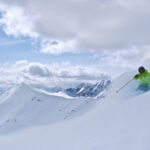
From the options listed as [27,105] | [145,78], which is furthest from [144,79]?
[27,105]

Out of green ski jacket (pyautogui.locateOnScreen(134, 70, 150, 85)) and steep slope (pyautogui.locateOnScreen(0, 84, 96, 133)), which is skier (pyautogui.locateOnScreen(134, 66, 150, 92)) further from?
steep slope (pyautogui.locateOnScreen(0, 84, 96, 133))

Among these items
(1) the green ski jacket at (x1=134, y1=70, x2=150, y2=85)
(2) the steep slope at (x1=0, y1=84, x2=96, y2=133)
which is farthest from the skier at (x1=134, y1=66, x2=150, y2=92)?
(2) the steep slope at (x1=0, y1=84, x2=96, y2=133)

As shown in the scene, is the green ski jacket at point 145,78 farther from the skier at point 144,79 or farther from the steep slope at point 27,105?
the steep slope at point 27,105

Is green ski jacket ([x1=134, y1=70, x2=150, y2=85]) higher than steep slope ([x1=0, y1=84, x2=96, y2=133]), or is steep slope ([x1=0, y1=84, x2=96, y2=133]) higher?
steep slope ([x1=0, y1=84, x2=96, y2=133])

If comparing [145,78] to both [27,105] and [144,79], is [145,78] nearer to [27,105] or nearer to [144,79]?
[144,79]

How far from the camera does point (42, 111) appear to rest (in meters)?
67.9

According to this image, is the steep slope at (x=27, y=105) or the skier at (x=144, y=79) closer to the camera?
the skier at (x=144, y=79)

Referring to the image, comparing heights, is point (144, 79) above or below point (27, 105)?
below

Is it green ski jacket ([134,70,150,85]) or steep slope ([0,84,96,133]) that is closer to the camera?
→ green ski jacket ([134,70,150,85])

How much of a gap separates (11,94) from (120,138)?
94228 mm

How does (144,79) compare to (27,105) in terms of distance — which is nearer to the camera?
(144,79)

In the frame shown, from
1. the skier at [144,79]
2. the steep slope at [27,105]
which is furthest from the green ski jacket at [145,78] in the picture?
the steep slope at [27,105]

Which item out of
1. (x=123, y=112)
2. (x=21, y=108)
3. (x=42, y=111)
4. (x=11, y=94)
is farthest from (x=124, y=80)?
(x=11, y=94)

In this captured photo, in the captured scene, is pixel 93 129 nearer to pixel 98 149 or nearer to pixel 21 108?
pixel 98 149
